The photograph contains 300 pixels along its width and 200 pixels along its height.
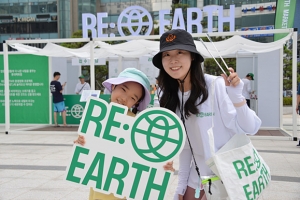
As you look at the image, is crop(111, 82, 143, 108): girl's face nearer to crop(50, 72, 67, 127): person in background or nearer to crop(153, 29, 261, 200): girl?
crop(153, 29, 261, 200): girl

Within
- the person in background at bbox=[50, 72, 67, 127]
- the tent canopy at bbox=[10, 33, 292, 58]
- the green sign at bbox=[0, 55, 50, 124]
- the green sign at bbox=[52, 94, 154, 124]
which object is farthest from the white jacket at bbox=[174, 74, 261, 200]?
the green sign at bbox=[0, 55, 50, 124]

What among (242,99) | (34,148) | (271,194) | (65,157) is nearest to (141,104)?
(242,99)

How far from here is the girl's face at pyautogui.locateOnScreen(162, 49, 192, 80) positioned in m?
1.97

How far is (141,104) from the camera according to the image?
2361 millimetres

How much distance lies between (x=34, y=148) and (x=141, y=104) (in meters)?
6.71

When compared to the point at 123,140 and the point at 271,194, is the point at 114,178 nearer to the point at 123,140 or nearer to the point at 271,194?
the point at 123,140

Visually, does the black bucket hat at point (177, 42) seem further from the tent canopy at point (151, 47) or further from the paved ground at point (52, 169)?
the tent canopy at point (151, 47)

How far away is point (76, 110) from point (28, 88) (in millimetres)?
1715

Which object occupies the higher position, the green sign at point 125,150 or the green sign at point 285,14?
the green sign at point 285,14

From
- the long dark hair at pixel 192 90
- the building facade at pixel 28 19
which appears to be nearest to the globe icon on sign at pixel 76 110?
the long dark hair at pixel 192 90

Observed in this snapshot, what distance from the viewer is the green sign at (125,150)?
1893mm

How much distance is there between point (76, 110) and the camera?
12812 millimetres

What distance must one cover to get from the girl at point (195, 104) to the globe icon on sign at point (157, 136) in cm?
13

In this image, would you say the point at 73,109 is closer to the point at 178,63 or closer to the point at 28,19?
the point at 178,63
